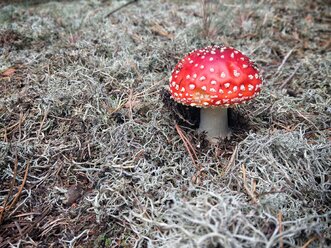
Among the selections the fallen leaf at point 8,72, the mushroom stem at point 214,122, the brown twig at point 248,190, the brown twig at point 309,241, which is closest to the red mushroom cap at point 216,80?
the mushroom stem at point 214,122

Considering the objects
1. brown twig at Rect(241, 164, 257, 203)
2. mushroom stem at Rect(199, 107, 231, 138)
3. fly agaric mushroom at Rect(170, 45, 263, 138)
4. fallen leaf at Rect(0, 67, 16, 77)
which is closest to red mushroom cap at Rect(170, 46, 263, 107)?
fly agaric mushroom at Rect(170, 45, 263, 138)

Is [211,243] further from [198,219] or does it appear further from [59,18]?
[59,18]

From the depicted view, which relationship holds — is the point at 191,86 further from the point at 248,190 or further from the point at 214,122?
the point at 248,190

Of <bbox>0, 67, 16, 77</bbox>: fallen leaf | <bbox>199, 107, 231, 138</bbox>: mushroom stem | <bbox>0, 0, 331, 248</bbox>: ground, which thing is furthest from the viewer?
<bbox>0, 67, 16, 77</bbox>: fallen leaf

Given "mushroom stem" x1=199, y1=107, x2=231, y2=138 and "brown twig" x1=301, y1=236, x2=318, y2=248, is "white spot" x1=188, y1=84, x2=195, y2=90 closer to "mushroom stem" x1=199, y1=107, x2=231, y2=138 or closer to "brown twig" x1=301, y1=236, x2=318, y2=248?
"mushroom stem" x1=199, y1=107, x2=231, y2=138

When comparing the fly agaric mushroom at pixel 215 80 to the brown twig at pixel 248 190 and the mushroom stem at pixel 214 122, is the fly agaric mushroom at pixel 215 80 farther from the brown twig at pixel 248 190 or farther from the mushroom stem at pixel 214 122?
the brown twig at pixel 248 190

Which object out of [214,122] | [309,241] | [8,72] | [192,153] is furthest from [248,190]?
[8,72]
